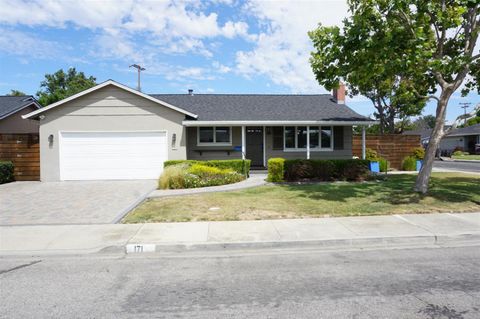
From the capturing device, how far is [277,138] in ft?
60.9

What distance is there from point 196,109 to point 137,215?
11284 mm

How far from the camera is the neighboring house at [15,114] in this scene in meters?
20.9

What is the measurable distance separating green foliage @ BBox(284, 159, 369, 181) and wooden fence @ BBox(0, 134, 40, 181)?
1221 centimetres

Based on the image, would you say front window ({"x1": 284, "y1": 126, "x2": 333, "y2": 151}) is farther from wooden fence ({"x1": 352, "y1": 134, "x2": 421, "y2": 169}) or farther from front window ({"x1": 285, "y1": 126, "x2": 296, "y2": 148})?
wooden fence ({"x1": 352, "y1": 134, "x2": 421, "y2": 169})

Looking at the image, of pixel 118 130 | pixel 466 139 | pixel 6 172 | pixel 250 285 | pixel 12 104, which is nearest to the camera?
pixel 250 285

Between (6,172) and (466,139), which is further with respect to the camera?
(466,139)

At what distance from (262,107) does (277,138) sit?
2.16m

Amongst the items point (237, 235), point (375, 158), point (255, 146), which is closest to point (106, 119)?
point (255, 146)

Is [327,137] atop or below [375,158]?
atop

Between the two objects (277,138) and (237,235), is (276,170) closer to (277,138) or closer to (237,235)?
(277,138)

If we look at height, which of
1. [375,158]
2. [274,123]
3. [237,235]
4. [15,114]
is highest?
[15,114]

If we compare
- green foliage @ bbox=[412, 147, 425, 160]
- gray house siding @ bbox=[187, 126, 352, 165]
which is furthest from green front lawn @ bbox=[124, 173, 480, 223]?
green foliage @ bbox=[412, 147, 425, 160]

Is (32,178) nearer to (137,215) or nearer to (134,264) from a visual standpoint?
(137,215)

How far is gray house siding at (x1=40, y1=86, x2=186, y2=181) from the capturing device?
15781mm
